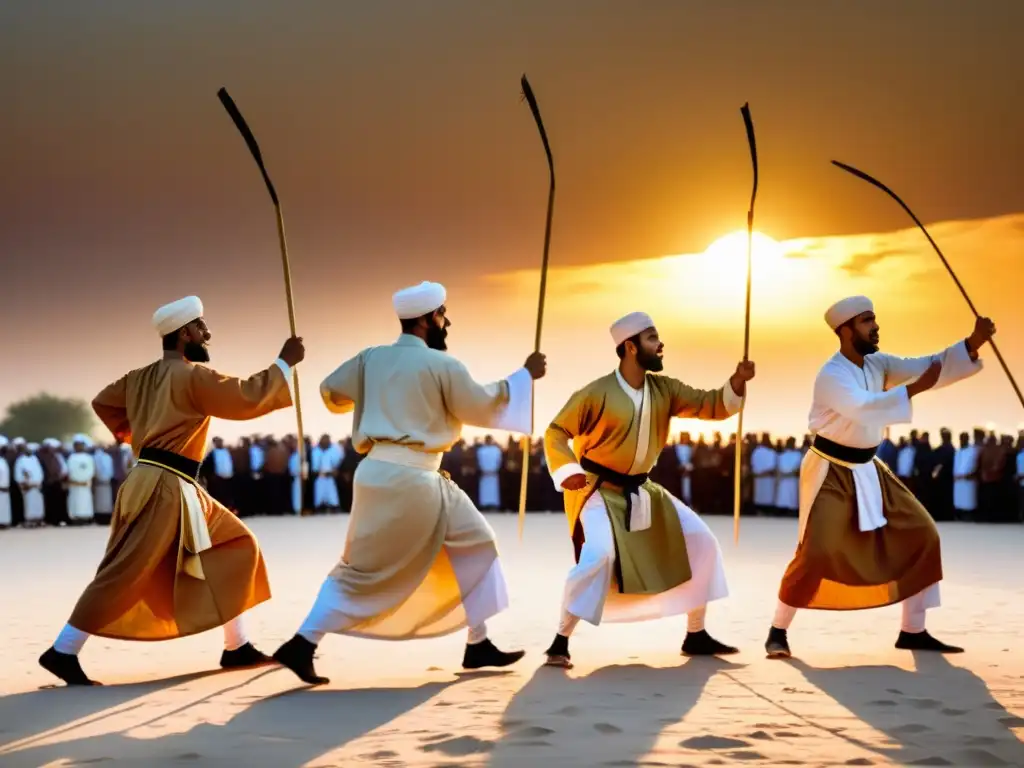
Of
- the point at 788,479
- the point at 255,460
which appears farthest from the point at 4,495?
the point at 788,479

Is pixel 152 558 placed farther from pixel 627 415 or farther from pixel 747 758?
pixel 747 758

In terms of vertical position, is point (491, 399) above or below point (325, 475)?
above

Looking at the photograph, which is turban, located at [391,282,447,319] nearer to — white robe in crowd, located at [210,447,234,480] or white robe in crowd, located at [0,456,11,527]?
white robe in crowd, located at [0,456,11,527]

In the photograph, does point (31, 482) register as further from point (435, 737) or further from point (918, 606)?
point (435, 737)

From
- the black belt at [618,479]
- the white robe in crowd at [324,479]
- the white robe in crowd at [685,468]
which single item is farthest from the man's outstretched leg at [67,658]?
the white robe in crowd at [324,479]

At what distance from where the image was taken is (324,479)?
21.3 m

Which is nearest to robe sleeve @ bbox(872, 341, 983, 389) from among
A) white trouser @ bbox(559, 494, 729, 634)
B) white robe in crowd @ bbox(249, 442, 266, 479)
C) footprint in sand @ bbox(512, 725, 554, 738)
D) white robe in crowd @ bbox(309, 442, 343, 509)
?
white trouser @ bbox(559, 494, 729, 634)

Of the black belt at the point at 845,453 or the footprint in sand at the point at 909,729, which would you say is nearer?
the footprint in sand at the point at 909,729

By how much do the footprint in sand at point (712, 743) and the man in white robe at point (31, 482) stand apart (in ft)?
51.6

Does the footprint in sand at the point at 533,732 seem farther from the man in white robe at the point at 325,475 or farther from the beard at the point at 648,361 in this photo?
the man in white robe at the point at 325,475

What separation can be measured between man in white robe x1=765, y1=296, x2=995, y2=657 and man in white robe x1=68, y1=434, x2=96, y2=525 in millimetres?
14211

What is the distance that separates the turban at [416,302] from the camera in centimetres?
→ 626

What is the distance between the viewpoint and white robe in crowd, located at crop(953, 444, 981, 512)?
60.0 feet

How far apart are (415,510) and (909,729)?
2.11m
